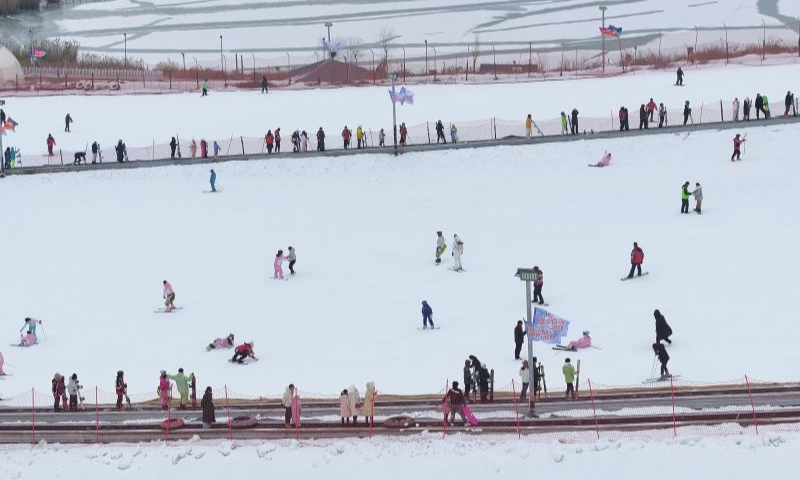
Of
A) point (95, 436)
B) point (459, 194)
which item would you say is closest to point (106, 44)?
point (459, 194)

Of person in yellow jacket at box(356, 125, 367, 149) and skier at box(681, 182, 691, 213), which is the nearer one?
skier at box(681, 182, 691, 213)

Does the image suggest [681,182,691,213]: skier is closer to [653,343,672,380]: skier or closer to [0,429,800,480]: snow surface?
[653,343,672,380]: skier

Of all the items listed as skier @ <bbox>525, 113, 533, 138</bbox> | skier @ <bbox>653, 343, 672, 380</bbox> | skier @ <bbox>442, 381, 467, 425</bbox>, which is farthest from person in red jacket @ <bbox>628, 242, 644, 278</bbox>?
skier @ <bbox>525, 113, 533, 138</bbox>

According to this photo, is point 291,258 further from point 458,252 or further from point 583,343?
point 583,343

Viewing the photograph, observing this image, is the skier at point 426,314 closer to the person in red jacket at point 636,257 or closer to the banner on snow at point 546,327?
the person in red jacket at point 636,257

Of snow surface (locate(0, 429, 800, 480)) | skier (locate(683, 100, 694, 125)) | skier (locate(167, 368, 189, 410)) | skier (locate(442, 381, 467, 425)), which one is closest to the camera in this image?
snow surface (locate(0, 429, 800, 480))
